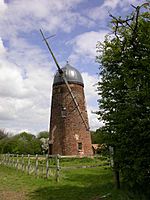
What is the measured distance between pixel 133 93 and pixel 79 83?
77.8 feet

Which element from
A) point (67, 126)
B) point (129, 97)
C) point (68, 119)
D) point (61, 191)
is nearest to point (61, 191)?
point (61, 191)

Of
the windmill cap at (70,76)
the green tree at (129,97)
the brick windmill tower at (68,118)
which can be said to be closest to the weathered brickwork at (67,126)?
Result: the brick windmill tower at (68,118)

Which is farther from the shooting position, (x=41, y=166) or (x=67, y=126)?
(x=67, y=126)

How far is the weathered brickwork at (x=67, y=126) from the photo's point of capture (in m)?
30.1

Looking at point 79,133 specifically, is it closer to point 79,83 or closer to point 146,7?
point 79,83

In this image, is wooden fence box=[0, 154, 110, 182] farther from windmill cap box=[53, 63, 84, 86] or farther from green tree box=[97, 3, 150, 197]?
windmill cap box=[53, 63, 84, 86]

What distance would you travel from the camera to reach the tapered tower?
30.1m

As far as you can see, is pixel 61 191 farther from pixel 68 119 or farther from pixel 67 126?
pixel 68 119

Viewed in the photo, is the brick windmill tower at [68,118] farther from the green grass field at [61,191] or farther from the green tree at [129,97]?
the green tree at [129,97]

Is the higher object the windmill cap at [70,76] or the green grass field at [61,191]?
the windmill cap at [70,76]

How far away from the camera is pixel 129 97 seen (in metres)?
8.76

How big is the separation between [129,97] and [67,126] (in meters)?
21.7

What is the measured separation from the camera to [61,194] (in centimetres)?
1043

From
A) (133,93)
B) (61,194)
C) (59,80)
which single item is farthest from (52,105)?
(133,93)
